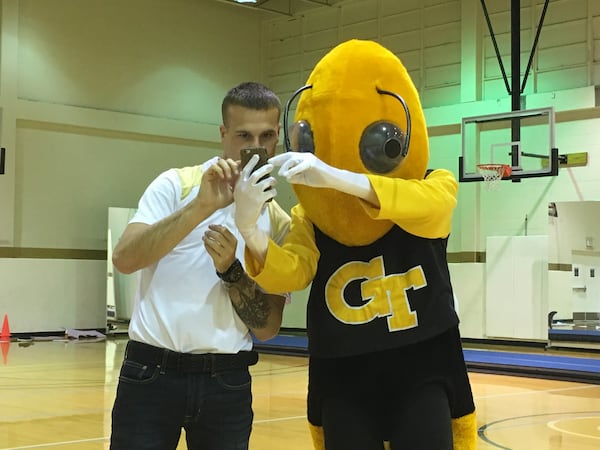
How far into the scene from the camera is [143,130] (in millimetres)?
15430

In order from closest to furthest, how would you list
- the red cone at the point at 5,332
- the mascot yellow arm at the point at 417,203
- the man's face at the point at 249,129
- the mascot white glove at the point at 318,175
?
the mascot white glove at the point at 318,175 < the mascot yellow arm at the point at 417,203 < the man's face at the point at 249,129 < the red cone at the point at 5,332

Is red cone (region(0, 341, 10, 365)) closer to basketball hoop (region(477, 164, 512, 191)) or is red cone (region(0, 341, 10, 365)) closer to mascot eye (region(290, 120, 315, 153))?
basketball hoop (region(477, 164, 512, 191))

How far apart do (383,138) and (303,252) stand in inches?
15.6

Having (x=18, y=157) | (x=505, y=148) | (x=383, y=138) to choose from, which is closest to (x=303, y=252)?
(x=383, y=138)

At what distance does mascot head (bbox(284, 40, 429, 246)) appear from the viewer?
7.65 feet

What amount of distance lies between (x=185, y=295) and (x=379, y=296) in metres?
0.55

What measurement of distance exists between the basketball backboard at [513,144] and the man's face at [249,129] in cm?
897

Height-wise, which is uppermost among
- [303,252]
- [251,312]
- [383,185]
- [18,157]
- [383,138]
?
[18,157]

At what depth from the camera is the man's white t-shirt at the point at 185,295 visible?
234 cm

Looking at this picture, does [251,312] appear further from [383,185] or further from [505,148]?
[505,148]

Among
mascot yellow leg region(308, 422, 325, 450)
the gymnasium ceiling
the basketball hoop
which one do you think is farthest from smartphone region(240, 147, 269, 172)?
the gymnasium ceiling

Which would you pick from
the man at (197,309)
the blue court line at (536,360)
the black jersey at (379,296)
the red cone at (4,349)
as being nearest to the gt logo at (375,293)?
the black jersey at (379,296)

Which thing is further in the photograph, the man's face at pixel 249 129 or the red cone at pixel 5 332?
the red cone at pixel 5 332

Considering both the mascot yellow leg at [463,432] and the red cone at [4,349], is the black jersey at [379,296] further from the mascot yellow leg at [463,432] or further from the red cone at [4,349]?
the red cone at [4,349]
